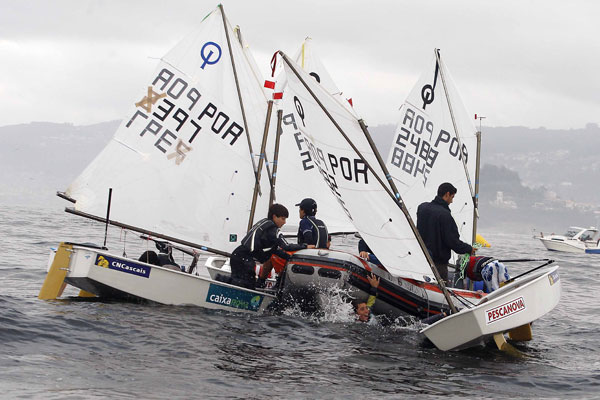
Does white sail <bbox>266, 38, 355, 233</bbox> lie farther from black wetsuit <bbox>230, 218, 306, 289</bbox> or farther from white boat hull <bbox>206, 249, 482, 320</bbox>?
white boat hull <bbox>206, 249, 482, 320</bbox>

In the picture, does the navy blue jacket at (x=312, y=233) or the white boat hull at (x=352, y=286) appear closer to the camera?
the white boat hull at (x=352, y=286)

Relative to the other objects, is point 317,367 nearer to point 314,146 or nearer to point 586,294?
point 314,146

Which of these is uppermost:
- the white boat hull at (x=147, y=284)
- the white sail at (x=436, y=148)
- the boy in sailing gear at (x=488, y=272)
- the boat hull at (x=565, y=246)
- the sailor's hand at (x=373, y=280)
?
the boat hull at (x=565, y=246)

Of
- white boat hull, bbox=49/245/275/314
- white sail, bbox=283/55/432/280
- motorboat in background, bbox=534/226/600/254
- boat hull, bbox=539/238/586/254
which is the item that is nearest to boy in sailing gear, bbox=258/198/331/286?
white boat hull, bbox=49/245/275/314

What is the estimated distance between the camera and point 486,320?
9.77 metres

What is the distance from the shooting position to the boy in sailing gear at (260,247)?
11742mm

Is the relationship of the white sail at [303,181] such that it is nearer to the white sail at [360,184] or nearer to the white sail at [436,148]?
the white sail at [436,148]

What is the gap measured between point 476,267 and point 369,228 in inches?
91.1

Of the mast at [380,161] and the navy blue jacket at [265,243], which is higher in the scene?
the mast at [380,161]

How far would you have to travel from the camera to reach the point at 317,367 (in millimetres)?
8945

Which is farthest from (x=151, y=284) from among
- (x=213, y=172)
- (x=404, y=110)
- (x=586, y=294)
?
(x=586, y=294)

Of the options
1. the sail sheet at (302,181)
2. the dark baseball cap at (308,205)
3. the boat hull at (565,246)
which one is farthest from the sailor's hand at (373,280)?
the boat hull at (565,246)

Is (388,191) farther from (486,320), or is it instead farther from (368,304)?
(486,320)

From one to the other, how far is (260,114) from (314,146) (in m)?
2.60
